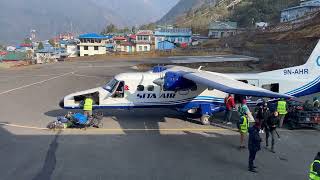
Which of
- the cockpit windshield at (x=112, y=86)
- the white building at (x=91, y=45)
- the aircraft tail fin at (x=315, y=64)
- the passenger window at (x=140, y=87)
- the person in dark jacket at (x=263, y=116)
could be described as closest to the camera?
the person in dark jacket at (x=263, y=116)

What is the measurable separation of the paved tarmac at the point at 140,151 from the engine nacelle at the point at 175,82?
6.65ft

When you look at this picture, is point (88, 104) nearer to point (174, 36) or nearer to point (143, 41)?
point (143, 41)

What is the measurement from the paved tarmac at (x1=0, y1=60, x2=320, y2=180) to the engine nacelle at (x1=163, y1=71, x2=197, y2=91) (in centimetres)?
203

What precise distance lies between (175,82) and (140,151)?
5.76m

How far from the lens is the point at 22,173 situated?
13336mm

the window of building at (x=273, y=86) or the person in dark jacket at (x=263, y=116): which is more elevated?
the window of building at (x=273, y=86)

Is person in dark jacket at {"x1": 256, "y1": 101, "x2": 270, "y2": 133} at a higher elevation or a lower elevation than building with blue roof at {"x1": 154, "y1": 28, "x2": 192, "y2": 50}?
lower

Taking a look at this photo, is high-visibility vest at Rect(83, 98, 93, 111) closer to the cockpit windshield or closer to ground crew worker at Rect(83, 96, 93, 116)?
ground crew worker at Rect(83, 96, 93, 116)

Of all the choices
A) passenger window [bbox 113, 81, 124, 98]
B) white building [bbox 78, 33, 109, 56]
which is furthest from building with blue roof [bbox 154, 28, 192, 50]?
passenger window [bbox 113, 81, 124, 98]

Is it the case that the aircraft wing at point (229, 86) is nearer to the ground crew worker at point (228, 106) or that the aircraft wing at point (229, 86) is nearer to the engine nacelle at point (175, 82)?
the engine nacelle at point (175, 82)

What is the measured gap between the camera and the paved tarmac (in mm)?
13508

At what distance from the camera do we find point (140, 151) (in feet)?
52.1

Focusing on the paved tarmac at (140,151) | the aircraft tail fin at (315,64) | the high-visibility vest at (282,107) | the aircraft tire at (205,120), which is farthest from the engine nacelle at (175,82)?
the aircraft tail fin at (315,64)

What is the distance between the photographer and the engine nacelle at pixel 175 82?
20.5 m
